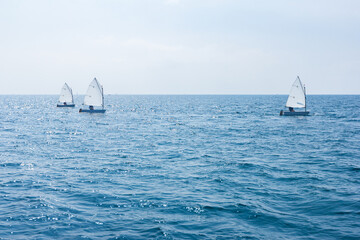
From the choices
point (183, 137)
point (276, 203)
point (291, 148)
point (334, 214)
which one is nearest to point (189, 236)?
point (276, 203)

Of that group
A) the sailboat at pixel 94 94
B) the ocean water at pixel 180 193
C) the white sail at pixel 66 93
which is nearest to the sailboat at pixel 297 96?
the ocean water at pixel 180 193

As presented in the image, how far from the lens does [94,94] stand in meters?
82.2

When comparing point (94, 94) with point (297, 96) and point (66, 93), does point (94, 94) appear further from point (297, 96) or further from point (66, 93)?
point (297, 96)

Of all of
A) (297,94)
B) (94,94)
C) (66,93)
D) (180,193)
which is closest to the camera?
(180,193)

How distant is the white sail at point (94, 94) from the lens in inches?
3209

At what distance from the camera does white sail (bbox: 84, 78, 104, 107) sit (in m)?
81.5

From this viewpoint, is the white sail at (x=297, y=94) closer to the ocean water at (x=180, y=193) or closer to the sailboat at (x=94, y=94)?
the ocean water at (x=180, y=193)

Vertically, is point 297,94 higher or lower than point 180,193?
higher

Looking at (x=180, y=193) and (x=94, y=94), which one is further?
(x=94, y=94)

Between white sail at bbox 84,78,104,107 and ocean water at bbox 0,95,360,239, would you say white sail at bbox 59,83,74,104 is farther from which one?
ocean water at bbox 0,95,360,239

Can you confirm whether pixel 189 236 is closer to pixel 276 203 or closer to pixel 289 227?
pixel 289 227

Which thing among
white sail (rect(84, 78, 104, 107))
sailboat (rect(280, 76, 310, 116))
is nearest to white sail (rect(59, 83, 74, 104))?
white sail (rect(84, 78, 104, 107))

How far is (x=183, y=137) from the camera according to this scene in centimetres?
4362

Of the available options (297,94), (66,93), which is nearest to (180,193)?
(297,94)
